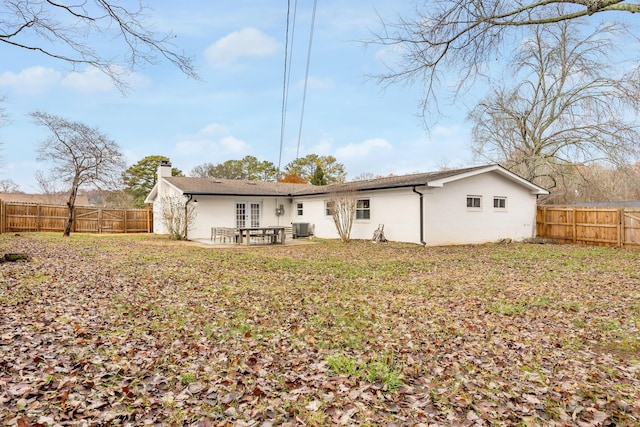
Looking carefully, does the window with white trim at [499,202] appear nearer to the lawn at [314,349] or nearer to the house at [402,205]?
the house at [402,205]

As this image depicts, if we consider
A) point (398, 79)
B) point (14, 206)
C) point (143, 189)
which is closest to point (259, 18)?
point (398, 79)

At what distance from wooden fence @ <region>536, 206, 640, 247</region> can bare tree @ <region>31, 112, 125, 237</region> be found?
2399cm

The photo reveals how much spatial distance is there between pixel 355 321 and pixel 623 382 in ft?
9.82

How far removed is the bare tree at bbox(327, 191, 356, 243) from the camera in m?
→ 16.7

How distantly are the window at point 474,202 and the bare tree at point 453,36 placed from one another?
10417mm

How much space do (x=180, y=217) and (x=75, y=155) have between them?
24.1ft

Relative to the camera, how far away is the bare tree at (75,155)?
1947cm

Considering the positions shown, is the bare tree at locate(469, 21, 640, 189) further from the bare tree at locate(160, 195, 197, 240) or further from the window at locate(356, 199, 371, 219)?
the bare tree at locate(160, 195, 197, 240)

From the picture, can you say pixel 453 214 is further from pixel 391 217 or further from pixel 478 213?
pixel 391 217

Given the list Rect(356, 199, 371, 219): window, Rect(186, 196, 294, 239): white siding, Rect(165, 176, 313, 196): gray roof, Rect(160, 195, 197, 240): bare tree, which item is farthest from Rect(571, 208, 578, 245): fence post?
Rect(160, 195, 197, 240): bare tree

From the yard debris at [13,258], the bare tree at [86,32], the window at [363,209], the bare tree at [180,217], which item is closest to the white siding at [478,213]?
the window at [363,209]

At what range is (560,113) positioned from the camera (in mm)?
21984

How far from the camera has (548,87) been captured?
22812 millimetres

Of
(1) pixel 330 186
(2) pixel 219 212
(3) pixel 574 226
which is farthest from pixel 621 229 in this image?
(2) pixel 219 212
